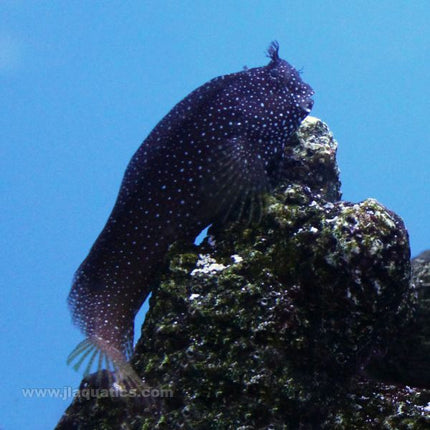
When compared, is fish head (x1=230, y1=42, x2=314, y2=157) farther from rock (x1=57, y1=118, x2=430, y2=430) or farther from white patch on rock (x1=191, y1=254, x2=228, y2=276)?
white patch on rock (x1=191, y1=254, x2=228, y2=276)

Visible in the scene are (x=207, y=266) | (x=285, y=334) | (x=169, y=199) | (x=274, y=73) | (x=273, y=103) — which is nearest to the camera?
(x=285, y=334)

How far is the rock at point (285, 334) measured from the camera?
3.91m

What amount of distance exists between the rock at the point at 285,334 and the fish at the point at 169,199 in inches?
20.2

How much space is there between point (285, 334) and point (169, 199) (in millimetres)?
1909

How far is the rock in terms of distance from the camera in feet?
12.8

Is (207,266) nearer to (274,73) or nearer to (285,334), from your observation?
(285,334)

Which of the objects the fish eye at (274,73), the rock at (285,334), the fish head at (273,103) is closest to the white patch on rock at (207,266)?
the rock at (285,334)

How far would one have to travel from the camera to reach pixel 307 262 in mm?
4176

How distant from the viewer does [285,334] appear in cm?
403

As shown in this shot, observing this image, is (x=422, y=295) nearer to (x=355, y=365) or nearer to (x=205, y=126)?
(x=355, y=365)

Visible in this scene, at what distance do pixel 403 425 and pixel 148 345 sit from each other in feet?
7.85

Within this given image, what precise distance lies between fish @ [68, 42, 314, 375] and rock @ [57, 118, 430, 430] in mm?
513

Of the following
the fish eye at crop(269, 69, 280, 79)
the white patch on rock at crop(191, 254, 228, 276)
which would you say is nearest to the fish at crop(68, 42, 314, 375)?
the white patch on rock at crop(191, 254, 228, 276)

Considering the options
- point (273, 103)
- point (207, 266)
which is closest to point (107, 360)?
point (207, 266)
